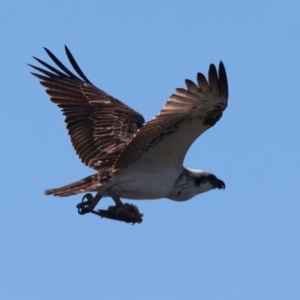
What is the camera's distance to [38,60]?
15.6 meters

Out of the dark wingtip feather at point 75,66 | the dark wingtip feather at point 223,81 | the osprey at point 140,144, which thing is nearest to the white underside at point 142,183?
the osprey at point 140,144

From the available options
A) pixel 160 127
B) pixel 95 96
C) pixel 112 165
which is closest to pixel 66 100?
pixel 95 96

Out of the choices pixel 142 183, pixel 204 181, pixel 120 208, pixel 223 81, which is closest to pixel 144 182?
pixel 142 183

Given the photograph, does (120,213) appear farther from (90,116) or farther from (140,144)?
(90,116)

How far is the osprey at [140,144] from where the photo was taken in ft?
37.1

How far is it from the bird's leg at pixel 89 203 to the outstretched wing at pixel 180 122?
43 cm

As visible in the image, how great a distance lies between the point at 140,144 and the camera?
1195 cm

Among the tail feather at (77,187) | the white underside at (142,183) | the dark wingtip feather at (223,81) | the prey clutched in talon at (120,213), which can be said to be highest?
the dark wingtip feather at (223,81)

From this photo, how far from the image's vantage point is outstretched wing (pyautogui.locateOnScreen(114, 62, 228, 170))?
36.7ft

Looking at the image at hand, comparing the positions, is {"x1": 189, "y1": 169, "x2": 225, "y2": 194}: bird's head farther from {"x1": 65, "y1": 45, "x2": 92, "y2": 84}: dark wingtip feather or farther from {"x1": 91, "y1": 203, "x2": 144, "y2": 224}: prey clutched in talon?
{"x1": 65, "y1": 45, "x2": 92, "y2": 84}: dark wingtip feather

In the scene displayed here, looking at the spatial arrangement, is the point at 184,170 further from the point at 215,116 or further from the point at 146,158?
the point at 215,116

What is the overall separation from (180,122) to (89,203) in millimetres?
1710

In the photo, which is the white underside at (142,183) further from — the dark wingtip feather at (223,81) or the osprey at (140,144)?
the dark wingtip feather at (223,81)

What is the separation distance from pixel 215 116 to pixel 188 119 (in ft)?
0.97
